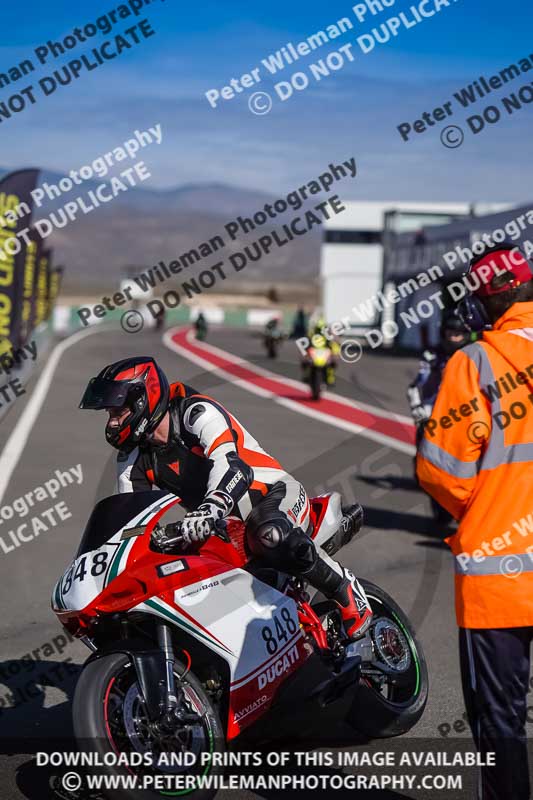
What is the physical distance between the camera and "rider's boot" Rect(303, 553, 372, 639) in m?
4.70

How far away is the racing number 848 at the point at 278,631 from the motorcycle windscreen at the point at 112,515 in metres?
0.68

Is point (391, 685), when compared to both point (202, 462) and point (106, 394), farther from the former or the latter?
point (106, 394)

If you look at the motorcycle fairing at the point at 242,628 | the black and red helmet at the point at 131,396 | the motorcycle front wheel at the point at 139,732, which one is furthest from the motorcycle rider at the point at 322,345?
the motorcycle front wheel at the point at 139,732

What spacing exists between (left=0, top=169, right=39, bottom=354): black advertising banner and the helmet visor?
18679mm

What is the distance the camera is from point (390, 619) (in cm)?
518

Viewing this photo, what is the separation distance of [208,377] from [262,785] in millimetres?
2996

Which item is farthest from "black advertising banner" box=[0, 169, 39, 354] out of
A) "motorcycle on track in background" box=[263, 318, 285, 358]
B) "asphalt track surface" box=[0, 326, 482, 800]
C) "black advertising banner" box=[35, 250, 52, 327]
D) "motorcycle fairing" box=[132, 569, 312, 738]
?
"black advertising banner" box=[35, 250, 52, 327]

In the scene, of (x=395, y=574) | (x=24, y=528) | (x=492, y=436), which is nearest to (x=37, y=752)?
(x=492, y=436)

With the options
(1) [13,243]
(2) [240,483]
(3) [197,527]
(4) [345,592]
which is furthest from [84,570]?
(1) [13,243]

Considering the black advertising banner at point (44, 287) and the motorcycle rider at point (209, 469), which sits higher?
the black advertising banner at point (44, 287)

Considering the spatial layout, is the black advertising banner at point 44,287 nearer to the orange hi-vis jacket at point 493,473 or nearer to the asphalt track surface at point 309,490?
the asphalt track surface at point 309,490

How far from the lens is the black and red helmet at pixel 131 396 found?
4.38 metres

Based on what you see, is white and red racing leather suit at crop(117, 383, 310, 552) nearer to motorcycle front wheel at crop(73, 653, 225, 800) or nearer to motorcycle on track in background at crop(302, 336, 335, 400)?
motorcycle front wheel at crop(73, 653, 225, 800)

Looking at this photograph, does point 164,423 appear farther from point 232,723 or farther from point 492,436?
point 492,436
